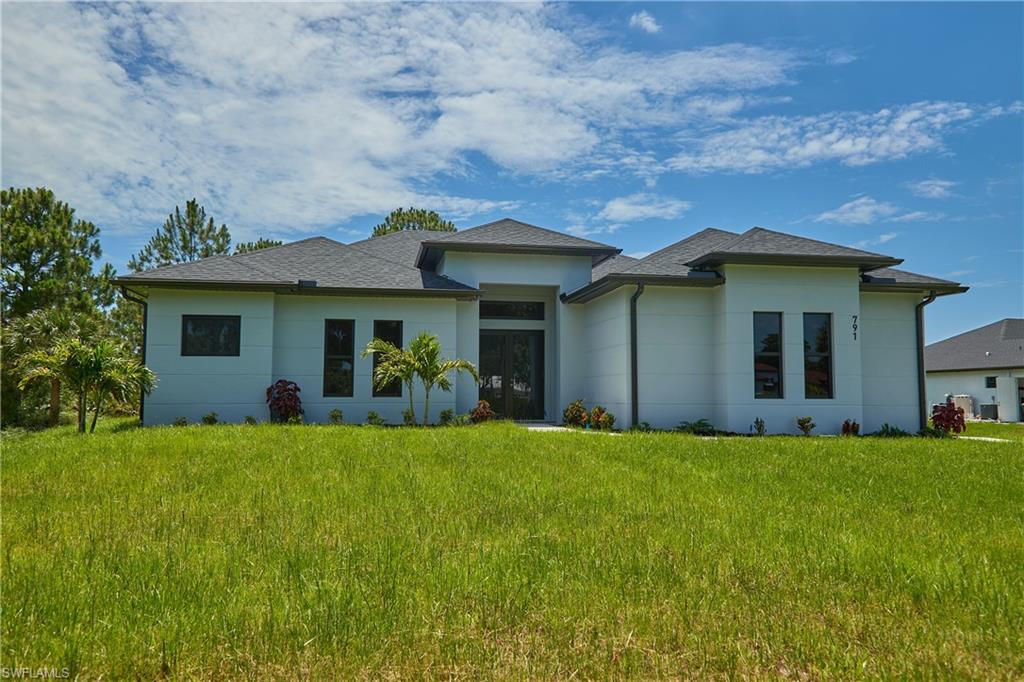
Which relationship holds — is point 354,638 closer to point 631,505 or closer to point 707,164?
point 631,505

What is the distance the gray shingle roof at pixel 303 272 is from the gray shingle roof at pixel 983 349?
2773cm

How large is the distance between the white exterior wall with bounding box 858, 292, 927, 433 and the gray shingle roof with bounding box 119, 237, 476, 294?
10.6 meters

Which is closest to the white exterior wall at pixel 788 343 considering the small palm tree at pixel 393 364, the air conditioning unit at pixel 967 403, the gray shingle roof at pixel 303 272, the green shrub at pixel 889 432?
the green shrub at pixel 889 432

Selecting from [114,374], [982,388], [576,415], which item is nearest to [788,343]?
[576,415]

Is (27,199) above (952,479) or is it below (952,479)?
above

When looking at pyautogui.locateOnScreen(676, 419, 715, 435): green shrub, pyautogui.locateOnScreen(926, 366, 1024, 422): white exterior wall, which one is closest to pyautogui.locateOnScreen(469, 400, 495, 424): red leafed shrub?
pyautogui.locateOnScreen(676, 419, 715, 435): green shrub

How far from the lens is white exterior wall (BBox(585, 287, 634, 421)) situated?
49.6 feet

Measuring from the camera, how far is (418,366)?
573 inches

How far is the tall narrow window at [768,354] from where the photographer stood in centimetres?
1488

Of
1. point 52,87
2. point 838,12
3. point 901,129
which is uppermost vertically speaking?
point 838,12

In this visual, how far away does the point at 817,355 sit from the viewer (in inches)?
595

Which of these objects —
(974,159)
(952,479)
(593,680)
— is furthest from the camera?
(974,159)

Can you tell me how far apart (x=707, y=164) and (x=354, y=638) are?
637 inches

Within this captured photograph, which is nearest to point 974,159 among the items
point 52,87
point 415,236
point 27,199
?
point 415,236
